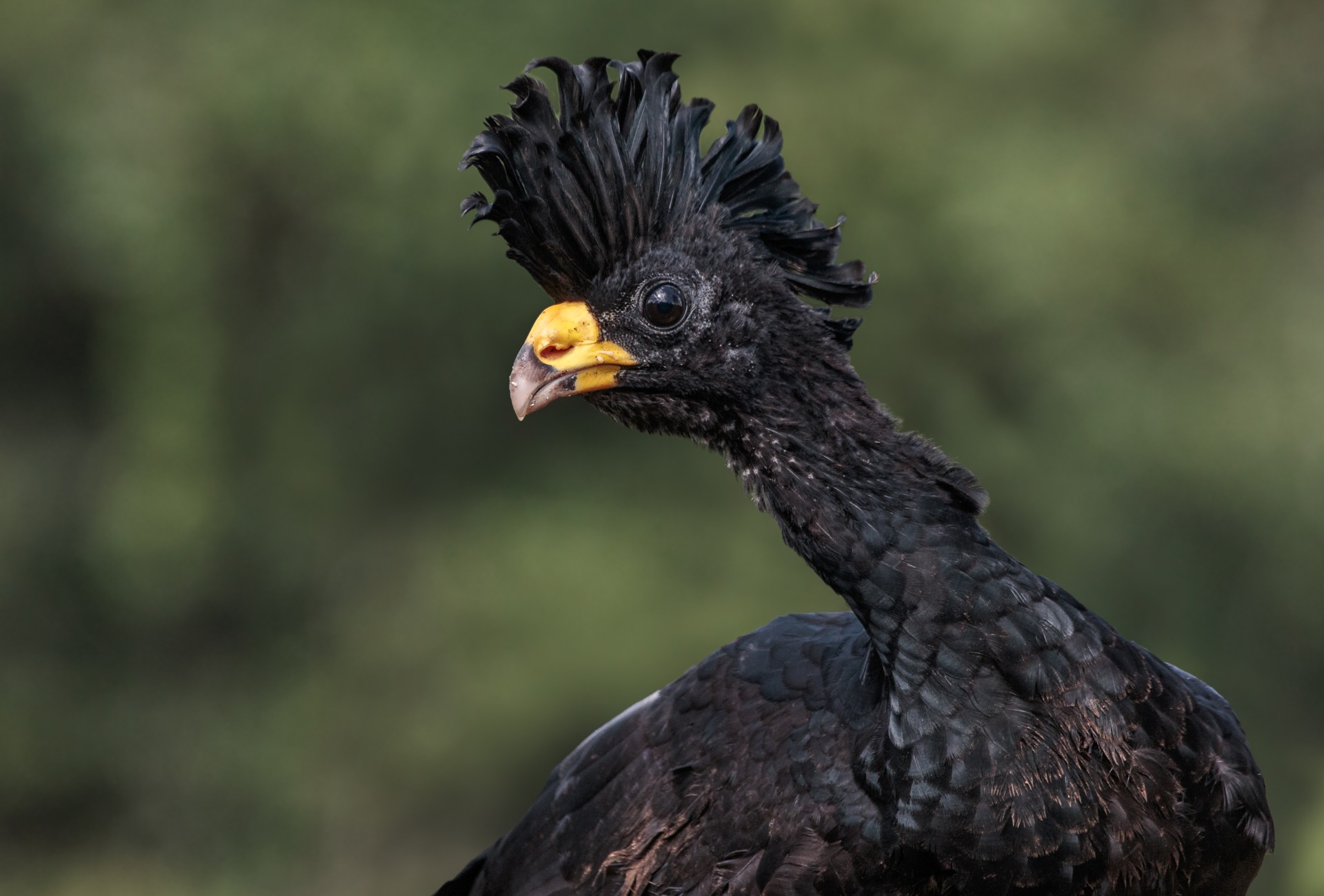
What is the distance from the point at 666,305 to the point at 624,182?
26 centimetres

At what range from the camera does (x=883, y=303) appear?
6348mm

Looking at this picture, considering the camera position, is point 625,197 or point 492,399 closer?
point 625,197

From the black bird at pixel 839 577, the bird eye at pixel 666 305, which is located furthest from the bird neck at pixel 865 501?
the bird eye at pixel 666 305

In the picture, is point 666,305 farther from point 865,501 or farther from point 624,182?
point 865,501

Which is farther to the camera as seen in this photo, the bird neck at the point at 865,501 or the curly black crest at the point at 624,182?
the curly black crest at the point at 624,182

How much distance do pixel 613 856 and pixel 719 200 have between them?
152 cm

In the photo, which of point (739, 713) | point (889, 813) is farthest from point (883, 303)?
point (889, 813)

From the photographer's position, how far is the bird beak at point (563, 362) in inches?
102

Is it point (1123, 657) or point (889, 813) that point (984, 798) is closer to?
point (889, 813)

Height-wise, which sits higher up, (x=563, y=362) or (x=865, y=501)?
(x=563, y=362)

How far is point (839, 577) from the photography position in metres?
2.48

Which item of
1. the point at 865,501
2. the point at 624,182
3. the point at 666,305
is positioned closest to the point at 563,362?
the point at 666,305

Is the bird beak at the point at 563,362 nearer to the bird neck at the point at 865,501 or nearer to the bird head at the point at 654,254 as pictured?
the bird head at the point at 654,254

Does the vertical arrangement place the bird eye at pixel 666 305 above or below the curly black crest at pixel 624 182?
below
